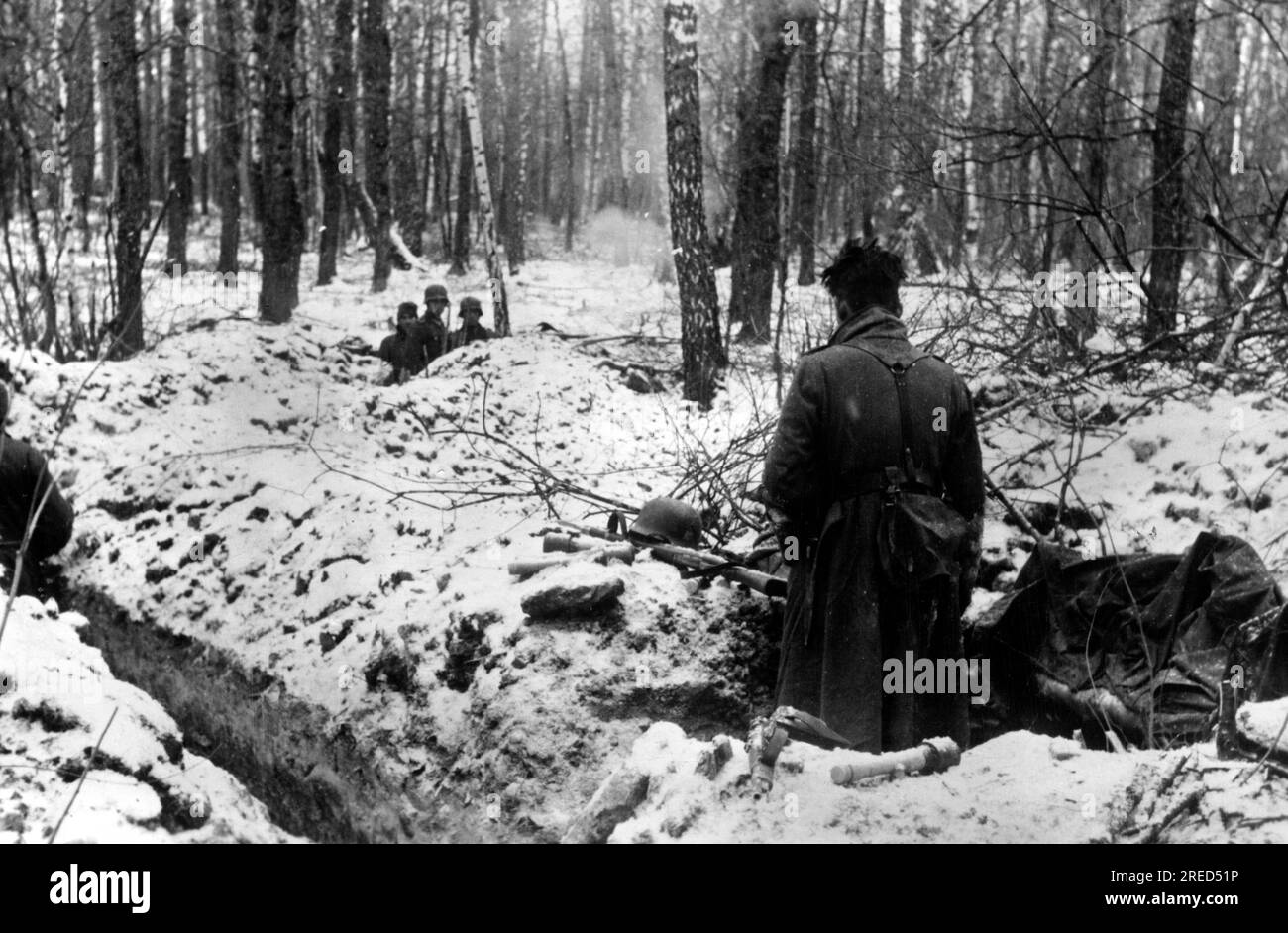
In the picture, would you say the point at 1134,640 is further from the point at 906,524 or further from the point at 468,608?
the point at 468,608

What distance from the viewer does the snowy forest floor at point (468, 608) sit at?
2.84m

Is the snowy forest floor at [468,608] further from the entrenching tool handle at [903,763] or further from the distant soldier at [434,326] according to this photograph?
the distant soldier at [434,326]

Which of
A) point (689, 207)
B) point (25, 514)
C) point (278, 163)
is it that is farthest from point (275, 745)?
point (278, 163)

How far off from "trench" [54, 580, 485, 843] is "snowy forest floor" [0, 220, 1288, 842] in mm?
15

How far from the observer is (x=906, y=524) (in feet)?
12.5

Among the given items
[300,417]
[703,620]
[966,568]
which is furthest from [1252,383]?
[300,417]

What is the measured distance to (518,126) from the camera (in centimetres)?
3000

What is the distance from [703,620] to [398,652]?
4.15ft

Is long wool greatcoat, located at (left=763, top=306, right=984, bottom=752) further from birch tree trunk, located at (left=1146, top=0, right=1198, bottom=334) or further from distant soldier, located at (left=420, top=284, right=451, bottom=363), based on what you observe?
distant soldier, located at (left=420, top=284, right=451, bottom=363)

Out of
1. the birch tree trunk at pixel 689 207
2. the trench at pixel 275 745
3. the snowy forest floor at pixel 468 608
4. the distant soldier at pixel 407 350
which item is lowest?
the trench at pixel 275 745

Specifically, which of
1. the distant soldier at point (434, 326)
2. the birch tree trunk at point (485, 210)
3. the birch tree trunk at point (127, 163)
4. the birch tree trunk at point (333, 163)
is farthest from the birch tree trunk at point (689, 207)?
the birch tree trunk at point (333, 163)

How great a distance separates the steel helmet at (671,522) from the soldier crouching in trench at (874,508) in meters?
1.39

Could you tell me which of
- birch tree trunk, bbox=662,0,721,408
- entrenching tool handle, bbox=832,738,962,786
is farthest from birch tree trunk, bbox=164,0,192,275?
entrenching tool handle, bbox=832,738,962,786
